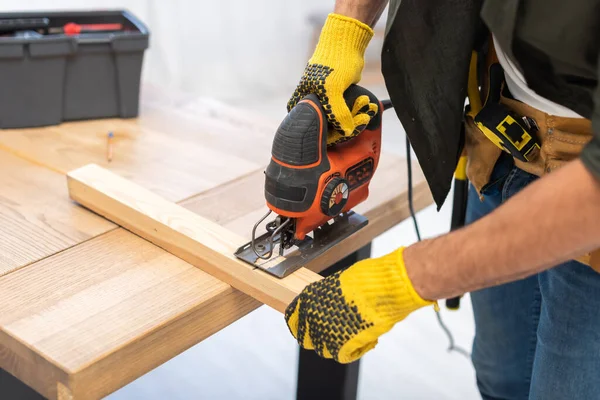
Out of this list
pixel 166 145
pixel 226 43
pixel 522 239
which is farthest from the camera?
pixel 226 43

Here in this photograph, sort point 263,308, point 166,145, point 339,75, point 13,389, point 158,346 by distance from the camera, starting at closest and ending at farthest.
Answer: point 158,346
point 339,75
point 13,389
point 166,145
point 263,308

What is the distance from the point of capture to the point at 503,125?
1.01 metres

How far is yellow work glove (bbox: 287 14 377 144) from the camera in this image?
1.08m

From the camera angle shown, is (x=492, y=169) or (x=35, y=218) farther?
(x=35, y=218)

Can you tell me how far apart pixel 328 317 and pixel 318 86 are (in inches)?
14.0

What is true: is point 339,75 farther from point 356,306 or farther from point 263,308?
point 263,308

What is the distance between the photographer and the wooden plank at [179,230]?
106 cm

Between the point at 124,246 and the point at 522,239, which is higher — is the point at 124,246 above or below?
below

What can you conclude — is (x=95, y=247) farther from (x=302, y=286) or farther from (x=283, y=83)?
(x=283, y=83)

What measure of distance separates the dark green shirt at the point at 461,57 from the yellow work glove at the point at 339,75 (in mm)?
73

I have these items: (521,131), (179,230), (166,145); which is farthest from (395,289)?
(166,145)

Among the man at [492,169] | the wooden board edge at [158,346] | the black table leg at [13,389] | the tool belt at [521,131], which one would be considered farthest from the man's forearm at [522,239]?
→ the black table leg at [13,389]

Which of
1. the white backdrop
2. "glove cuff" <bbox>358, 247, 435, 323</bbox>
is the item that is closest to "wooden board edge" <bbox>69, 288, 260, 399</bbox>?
"glove cuff" <bbox>358, 247, 435, 323</bbox>

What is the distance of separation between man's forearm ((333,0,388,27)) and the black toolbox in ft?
2.11
